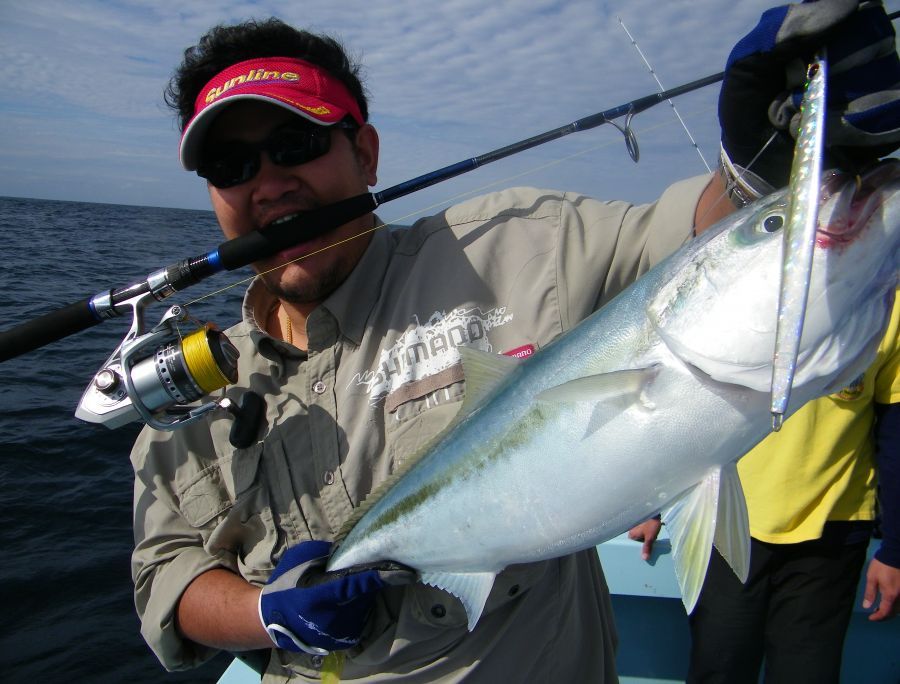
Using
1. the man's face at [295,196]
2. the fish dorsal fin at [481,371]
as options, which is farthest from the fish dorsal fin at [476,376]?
the man's face at [295,196]

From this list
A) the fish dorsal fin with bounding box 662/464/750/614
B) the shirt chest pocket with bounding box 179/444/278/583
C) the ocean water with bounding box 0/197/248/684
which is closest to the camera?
the fish dorsal fin with bounding box 662/464/750/614

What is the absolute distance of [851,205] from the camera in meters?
1.06

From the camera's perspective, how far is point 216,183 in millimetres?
2266

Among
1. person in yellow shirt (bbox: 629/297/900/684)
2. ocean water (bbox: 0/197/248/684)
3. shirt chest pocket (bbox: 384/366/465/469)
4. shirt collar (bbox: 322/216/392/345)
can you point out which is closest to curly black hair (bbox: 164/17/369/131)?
shirt collar (bbox: 322/216/392/345)

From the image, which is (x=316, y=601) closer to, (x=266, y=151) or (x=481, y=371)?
(x=481, y=371)

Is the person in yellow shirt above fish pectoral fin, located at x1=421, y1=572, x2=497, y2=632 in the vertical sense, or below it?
below

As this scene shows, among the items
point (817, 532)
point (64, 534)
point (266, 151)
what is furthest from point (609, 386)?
point (64, 534)

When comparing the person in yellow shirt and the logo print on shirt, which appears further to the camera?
the person in yellow shirt

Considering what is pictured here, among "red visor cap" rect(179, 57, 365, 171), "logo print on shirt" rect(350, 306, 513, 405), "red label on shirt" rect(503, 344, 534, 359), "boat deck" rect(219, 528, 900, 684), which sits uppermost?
"red visor cap" rect(179, 57, 365, 171)

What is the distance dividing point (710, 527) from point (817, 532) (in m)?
1.72

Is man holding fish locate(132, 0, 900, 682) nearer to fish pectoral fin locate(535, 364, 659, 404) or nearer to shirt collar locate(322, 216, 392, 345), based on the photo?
shirt collar locate(322, 216, 392, 345)

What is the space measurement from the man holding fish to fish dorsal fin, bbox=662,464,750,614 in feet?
1.76

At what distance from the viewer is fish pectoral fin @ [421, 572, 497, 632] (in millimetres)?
1666

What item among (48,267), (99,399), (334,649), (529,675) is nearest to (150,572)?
(99,399)
